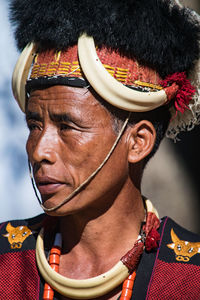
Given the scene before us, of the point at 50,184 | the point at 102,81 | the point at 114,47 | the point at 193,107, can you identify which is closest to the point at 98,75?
the point at 102,81

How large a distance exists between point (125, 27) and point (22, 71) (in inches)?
28.4

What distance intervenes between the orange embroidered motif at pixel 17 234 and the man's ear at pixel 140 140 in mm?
896

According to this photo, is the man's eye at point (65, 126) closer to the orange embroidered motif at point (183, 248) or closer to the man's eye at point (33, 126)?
the man's eye at point (33, 126)

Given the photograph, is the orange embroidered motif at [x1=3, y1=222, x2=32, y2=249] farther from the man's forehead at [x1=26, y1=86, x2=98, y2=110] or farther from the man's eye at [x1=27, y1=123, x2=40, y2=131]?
the man's forehead at [x1=26, y1=86, x2=98, y2=110]

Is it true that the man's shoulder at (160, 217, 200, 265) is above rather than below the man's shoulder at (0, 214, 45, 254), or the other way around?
above

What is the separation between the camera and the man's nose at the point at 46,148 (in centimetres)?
356

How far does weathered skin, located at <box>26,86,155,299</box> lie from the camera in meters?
3.59

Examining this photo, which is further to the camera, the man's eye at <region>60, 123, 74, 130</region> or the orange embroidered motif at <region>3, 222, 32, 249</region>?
the orange embroidered motif at <region>3, 222, 32, 249</region>

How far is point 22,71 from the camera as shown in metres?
3.85

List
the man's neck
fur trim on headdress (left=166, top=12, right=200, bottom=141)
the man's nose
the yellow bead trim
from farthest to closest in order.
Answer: fur trim on headdress (left=166, top=12, right=200, bottom=141) < the man's neck < the yellow bead trim < the man's nose

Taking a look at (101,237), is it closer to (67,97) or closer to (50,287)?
(50,287)

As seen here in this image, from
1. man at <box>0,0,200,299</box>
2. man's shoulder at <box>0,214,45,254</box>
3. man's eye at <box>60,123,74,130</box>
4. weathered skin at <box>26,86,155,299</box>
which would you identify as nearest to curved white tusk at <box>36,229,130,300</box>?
man at <box>0,0,200,299</box>

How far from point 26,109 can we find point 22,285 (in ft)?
3.54

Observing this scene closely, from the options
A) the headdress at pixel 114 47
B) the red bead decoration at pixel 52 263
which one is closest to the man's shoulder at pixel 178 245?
the red bead decoration at pixel 52 263
